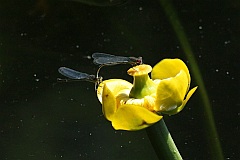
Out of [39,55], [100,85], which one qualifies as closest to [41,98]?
[39,55]

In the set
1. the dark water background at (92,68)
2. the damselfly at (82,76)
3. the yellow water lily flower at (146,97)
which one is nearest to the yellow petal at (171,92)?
the yellow water lily flower at (146,97)

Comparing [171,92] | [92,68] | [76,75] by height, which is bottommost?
[92,68]

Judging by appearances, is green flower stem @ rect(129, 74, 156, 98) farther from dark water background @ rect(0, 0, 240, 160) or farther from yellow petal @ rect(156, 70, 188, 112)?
dark water background @ rect(0, 0, 240, 160)

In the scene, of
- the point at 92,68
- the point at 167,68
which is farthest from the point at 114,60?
the point at 92,68

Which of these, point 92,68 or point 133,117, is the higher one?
point 133,117

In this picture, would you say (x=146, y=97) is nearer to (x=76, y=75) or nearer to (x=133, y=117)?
(x=133, y=117)

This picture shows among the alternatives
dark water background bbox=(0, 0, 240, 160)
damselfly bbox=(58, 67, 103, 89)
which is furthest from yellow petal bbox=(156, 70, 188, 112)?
dark water background bbox=(0, 0, 240, 160)

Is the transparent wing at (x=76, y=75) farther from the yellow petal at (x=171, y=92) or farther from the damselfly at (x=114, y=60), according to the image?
the yellow petal at (x=171, y=92)
